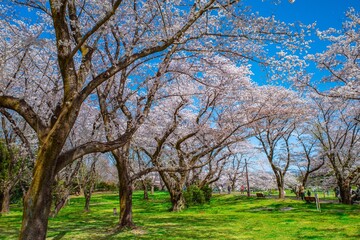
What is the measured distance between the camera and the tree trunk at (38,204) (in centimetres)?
520

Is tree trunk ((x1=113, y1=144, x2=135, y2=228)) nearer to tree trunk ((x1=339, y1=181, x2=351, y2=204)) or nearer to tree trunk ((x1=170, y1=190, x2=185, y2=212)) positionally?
tree trunk ((x1=170, y1=190, x2=185, y2=212))

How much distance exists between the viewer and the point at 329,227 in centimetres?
982

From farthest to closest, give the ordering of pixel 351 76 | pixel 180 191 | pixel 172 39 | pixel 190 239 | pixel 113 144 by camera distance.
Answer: pixel 180 191, pixel 351 76, pixel 190 239, pixel 113 144, pixel 172 39

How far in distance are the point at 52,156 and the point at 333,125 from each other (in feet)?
73.0

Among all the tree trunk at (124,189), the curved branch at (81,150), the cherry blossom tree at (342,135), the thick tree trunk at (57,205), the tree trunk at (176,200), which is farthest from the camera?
the cherry blossom tree at (342,135)

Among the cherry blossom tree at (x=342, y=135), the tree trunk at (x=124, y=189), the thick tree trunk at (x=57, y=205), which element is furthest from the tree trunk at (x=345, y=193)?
the thick tree trunk at (x=57, y=205)

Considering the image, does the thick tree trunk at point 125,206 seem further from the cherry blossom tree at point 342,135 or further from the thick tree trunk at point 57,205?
the cherry blossom tree at point 342,135

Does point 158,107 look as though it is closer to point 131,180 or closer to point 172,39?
point 131,180

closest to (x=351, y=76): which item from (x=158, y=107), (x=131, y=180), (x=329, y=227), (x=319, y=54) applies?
(x=319, y=54)

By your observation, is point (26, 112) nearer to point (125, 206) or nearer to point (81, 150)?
point (81, 150)

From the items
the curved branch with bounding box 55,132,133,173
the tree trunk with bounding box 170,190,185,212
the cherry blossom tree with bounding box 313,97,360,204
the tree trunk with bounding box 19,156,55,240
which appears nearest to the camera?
the tree trunk with bounding box 19,156,55,240

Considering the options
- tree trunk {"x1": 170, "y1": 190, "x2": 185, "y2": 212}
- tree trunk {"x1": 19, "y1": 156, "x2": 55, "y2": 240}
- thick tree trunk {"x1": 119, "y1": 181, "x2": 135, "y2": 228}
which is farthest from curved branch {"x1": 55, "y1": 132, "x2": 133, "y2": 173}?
tree trunk {"x1": 170, "y1": 190, "x2": 185, "y2": 212}

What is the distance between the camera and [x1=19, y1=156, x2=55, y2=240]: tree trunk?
520 cm

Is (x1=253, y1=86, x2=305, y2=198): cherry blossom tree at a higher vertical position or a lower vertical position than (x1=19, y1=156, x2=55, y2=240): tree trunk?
higher
